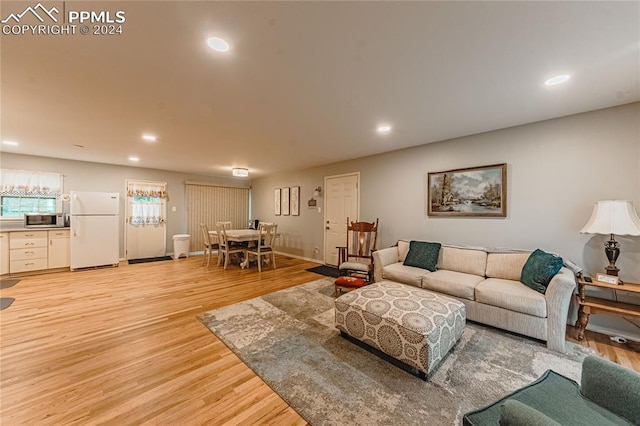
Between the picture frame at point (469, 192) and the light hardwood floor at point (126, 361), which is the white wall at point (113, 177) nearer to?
the light hardwood floor at point (126, 361)

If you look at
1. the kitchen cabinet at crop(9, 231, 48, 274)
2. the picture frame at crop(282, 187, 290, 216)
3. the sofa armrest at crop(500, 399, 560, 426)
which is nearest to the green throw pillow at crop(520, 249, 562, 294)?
the sofa armrest at crop(500, 399, 560, 426)

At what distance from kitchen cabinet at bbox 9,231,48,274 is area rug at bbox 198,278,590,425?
4.45m

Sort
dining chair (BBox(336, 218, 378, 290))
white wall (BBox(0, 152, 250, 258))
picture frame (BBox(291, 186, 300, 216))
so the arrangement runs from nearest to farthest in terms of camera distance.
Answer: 1. dining chair (BBox(336, 218, 378, 290))
2. white wall (BBox(0, 152, 250, 258))
3. picture frame (BBox(291, 186, 300, 216))

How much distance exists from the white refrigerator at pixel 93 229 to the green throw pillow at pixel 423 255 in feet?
20.6

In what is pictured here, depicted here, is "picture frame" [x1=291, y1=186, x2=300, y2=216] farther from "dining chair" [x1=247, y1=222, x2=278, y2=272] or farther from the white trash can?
the white trash can

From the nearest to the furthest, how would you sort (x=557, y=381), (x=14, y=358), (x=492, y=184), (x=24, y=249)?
(x=557, y=381) < (x=14, y=358) < (x=492, y=184) < (x=24, y=249)

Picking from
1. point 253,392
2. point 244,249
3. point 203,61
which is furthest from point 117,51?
point 244,249

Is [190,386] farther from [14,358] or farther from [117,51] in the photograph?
[117,51]

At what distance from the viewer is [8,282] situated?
4.16m

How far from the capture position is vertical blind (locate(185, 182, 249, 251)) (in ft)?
23.5

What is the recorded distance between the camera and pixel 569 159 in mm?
2838

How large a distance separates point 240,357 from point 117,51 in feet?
8.71

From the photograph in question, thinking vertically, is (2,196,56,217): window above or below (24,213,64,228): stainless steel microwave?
above

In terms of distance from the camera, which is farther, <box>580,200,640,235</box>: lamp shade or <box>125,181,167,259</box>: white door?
<box>125,181,167,259</box>: white door
